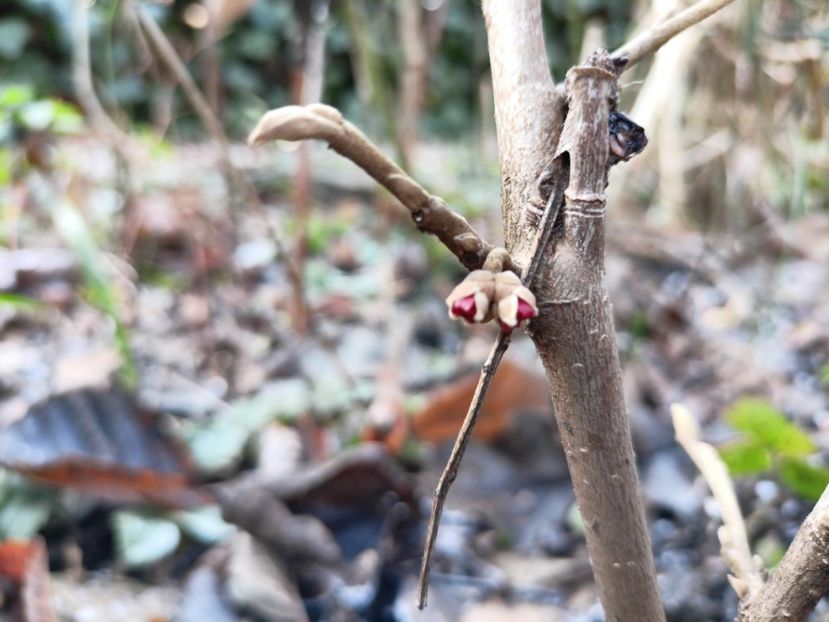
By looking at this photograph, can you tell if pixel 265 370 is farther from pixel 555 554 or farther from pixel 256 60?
pixel 256 60

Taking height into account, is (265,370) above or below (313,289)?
below

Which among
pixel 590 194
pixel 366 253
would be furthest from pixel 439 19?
pixel 590 194

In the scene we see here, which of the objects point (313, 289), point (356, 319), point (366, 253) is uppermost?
point (366, 253)

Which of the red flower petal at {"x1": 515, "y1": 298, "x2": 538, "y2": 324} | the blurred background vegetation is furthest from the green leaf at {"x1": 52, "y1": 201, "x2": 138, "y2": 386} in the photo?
the red flower petal at {"x1": 515, "y1": 298, "x2": 538, "y2": 324}

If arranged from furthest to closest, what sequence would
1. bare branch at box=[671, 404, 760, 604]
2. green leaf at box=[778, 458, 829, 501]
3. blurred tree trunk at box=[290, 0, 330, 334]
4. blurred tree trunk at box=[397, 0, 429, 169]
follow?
blurred tree trunk at box=[397, 0, 429, 169] → blurred tree trunk at box=[290, 0, 330, 334] → green leaf at box=[778, 458, 829, 501] → bare branch at box=[671, 404, 760, 604]

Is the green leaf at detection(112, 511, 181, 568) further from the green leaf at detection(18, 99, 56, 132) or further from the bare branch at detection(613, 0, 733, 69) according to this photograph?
the bare branch at detection(613, 0, 733, 69)

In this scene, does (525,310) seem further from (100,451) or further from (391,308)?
(391,308)
